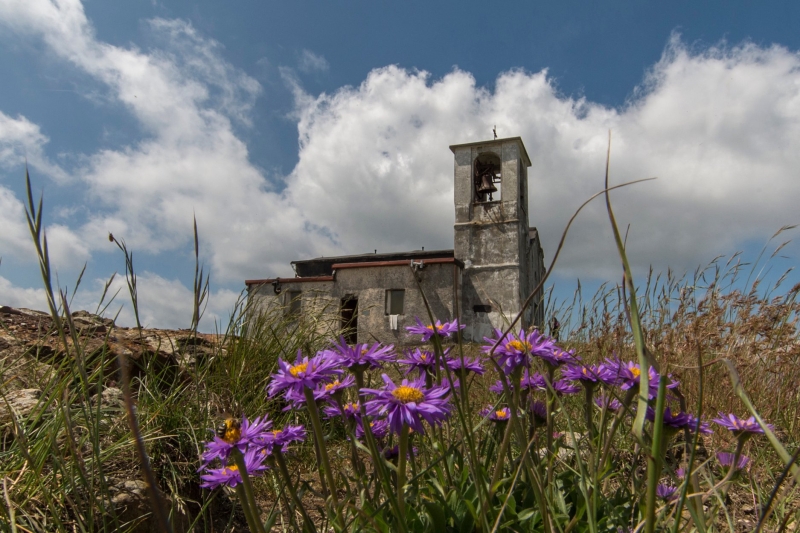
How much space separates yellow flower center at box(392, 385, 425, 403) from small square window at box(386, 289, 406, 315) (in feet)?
62.2

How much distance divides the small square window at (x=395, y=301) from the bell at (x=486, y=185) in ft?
16.6

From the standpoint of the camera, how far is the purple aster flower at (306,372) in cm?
111

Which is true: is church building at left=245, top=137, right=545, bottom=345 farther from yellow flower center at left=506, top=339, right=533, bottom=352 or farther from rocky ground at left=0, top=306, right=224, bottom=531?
yellow flower center at left=506, top=339, right=533, bottom=352

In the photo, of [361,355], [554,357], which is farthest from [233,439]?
[554,357]

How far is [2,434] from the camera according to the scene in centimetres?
201

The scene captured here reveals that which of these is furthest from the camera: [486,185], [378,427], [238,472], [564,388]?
[486,185]

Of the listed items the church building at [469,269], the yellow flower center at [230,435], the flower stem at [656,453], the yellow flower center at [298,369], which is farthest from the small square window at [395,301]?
the flower stem at [656,453]

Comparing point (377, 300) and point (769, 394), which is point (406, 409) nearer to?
point (769, 394)

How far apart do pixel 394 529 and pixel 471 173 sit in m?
20.0

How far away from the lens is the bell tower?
64.7 ft

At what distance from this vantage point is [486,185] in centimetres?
2059

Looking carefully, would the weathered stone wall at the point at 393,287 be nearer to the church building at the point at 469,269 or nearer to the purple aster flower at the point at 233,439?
the church building at the point at 469,269

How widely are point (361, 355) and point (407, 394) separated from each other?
238 millimetres

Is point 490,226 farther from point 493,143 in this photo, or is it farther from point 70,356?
point 70,356
